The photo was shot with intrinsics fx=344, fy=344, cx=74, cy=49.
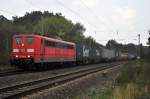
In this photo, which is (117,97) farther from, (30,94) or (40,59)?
(40,59)

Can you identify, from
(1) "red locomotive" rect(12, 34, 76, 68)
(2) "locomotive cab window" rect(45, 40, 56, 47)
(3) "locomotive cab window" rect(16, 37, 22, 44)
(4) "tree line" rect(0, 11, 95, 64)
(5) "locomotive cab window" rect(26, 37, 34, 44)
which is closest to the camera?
(1) "red locomotive" rect(12, 34, 76, 68)

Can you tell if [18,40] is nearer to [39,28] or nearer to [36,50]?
[36,50]

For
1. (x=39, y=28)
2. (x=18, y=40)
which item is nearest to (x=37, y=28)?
(x=39, y=28)

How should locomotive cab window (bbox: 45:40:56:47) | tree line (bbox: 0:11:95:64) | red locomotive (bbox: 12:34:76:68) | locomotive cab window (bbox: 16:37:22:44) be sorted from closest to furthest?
red locomotive (bbox: 12:34:76:68), locomotive cab window (bbox: 16:37:22:44), locomotive cab window (bbox: 45:40:56:47), tree line (bbox: 0:11:95:64)

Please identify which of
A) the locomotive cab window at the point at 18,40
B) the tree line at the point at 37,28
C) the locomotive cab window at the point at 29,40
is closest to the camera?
the locomotive cab window at the point at 29,40

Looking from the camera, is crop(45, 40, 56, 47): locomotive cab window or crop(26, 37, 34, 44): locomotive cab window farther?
crop(45, 40, 56, 47): locomotive cab window

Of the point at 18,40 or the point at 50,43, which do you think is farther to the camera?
the point at 50,43

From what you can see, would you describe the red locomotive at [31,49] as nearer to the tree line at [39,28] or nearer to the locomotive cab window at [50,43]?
the locomotive cab window at [50,43]

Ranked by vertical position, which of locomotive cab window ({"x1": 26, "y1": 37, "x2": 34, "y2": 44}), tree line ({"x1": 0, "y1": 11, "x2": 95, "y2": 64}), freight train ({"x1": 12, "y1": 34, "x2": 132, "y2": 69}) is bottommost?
freight train ({"x1": 12, "y1": 34, "x2": 132, "y2": 69})

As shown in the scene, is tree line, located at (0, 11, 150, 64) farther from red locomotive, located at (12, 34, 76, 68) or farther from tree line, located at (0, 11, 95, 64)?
red locomotive, located at (12, 34, 76, 68)

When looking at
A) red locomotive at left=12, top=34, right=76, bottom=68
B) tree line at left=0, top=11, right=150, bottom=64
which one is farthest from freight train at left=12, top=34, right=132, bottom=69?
tree line at left=0, top=11, right=150, bottom=64

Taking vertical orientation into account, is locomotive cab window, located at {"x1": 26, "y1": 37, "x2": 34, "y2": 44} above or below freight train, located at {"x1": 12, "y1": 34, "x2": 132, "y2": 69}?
above

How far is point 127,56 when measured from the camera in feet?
338

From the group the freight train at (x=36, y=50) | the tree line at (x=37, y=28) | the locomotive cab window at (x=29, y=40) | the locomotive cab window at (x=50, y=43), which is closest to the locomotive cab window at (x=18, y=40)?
the freight train at (x=36, y=50)
